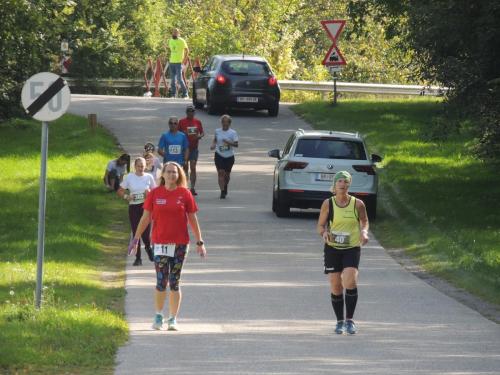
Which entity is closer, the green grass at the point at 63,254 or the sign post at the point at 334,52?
the green grass at the point at 63,254

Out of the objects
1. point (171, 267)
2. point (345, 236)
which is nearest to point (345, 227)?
point (345, 236)

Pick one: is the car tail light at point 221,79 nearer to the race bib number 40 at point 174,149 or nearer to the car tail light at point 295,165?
the car tail light at point 295,165

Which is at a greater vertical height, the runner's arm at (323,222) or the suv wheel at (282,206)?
the runner's arm at (323,222)

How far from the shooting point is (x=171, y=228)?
1427 cm

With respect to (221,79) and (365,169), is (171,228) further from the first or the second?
(221,79)

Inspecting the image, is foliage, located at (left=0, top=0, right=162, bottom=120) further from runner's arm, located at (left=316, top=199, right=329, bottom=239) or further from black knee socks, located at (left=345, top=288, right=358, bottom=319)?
black knee socks, located at (left=345, top=288, right=358, bottom=319)

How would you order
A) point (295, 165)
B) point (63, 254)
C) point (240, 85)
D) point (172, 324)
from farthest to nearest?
1. point (240, 85)
2. point (295, 165)
3. point (63, 254)
4. point (172, 324)

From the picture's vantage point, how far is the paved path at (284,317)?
12.5 metres

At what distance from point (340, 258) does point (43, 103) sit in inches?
128

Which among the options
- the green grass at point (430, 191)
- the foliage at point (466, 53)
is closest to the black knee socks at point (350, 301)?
the green grass at point (430, 191)

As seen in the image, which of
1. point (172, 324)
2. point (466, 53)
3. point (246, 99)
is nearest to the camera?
point (172, 324)

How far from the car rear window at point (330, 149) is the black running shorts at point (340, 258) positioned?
11508 millimetres

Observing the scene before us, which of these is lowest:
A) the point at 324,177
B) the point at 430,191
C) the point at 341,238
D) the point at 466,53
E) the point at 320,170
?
the point at 430,191

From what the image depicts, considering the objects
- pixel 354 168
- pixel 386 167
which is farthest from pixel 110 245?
pixel 386 167
